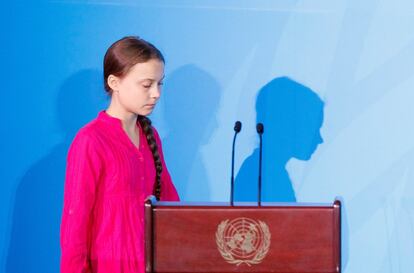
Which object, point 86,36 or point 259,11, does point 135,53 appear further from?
point 259,11

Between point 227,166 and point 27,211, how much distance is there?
2.55 ft

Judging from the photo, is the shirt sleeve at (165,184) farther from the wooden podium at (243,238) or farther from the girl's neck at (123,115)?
the wooden podium at (243,238)

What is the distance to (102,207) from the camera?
189cm

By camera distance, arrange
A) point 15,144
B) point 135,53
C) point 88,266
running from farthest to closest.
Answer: point 15,144 < point 135,53 < point 88,266

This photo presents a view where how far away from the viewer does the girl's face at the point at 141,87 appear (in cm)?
196

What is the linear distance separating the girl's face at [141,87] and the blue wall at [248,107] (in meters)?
0.60

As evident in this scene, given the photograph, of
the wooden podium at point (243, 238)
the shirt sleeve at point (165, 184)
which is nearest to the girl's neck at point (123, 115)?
the shirt sleeve at point (165, 184)

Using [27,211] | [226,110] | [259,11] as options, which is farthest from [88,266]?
[259,11]

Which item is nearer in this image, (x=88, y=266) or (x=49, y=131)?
(x=88, y=266)

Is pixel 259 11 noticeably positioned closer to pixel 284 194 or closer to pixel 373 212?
pixel 284 194

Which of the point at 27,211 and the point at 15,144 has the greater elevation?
the point at 15,144

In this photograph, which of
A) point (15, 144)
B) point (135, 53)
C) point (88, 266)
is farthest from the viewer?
point (15, 144)

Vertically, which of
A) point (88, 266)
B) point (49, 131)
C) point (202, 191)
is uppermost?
point (49, 131)

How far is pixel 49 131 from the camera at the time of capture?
2533 millimetres
